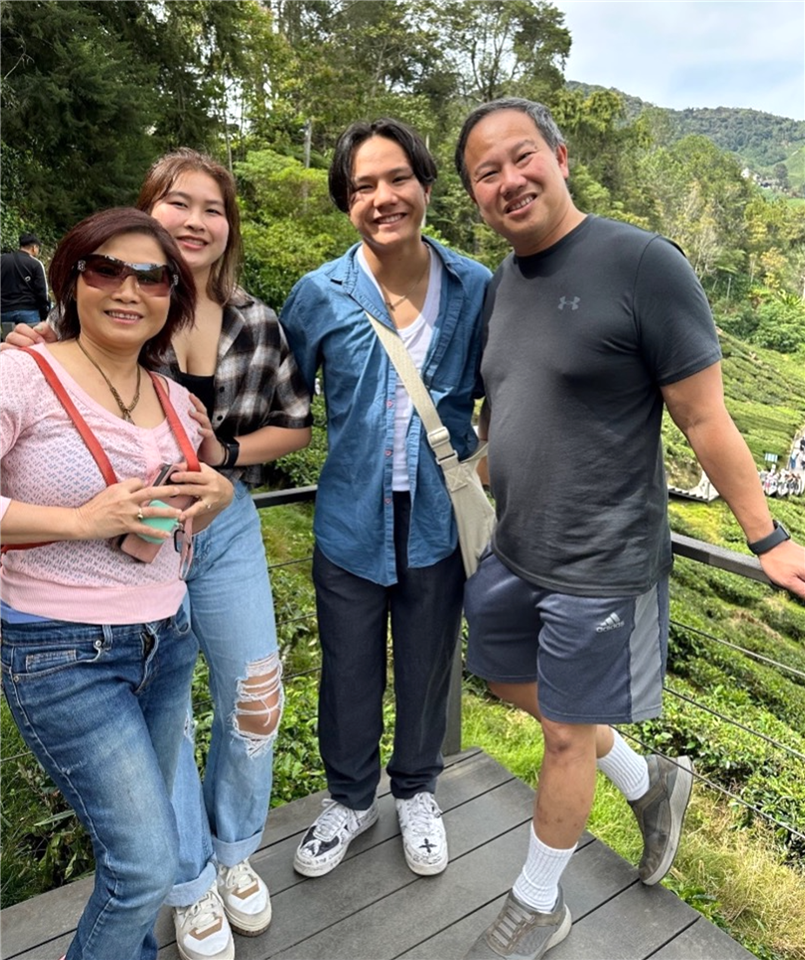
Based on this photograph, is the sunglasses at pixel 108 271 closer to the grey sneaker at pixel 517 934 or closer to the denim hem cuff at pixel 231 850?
the denim hem cuff at pixel 231 850

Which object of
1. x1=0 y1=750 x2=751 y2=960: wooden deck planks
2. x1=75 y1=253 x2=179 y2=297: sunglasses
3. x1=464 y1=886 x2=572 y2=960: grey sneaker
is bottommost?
x1=0 y1=750 x2=751 y2=960: wooden deck planks

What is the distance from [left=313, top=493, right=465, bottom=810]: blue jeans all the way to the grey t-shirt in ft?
1.05

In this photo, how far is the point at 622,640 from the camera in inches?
58.9

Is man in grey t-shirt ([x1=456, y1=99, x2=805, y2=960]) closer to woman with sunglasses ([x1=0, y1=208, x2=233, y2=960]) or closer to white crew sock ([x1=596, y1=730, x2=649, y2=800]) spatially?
white crew sock ([x1=596, y1=730, x2=649, y2=800])

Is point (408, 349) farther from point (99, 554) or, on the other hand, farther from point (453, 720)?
point (453, 720)

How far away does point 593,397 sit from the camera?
1441 millimetres

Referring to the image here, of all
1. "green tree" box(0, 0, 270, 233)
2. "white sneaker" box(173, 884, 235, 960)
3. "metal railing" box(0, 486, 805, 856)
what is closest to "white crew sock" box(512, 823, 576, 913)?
"metal railing" box(0, 486, 805, 856)

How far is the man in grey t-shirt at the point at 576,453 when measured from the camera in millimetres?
1393

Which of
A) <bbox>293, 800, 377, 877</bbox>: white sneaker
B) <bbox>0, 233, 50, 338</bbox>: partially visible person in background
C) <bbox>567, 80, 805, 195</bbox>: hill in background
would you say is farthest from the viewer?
<bbox>567, 80, 805, 195</bbox>: hill in background

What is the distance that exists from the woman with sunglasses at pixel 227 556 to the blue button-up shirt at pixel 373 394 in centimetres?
10

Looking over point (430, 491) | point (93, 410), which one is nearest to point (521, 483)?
point (430, 491)

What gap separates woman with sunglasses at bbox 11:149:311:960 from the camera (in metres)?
1.50

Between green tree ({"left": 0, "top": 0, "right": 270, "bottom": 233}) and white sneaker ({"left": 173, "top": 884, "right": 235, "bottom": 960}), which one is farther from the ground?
green tree ({"left": 0, "top": 0, "right": 270, "bottom": 233})

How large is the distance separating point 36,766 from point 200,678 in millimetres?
945
